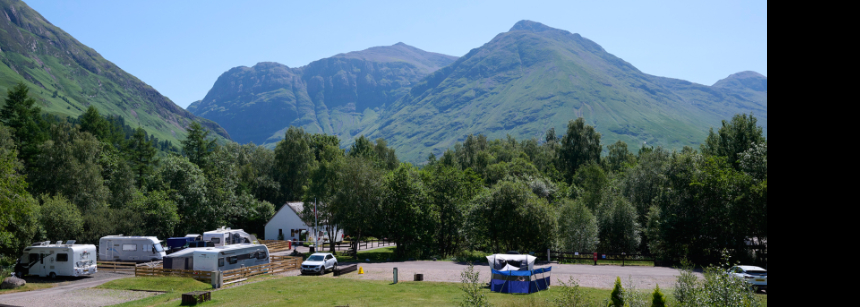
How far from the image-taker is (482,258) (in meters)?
44.2

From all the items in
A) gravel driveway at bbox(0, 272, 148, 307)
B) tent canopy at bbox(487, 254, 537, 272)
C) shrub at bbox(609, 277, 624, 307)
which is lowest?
gravel driveway at bbox(0, 272, 148, 307)

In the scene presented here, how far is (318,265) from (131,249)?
17.5 meters

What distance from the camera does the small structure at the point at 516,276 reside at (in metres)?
26.3

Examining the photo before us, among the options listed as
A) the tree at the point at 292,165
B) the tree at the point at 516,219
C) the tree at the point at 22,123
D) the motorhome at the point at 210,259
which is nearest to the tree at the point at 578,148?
the tree at the point at 516,219

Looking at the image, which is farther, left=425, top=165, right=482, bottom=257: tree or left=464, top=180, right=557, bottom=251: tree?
left=425, top=165, right=482, bottom=257: tree

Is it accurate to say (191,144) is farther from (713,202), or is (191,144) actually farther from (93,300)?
(713,202)

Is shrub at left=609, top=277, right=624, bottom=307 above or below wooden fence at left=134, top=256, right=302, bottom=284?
above

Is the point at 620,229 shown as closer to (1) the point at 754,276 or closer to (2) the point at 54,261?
(1) the point at 754,276

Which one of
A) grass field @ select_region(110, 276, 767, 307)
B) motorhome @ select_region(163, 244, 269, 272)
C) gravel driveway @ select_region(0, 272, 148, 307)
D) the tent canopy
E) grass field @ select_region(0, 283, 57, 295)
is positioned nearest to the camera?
grass field @ select_region(110, 276, 767, 307)

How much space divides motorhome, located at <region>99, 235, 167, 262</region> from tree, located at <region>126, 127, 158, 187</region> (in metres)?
30.8

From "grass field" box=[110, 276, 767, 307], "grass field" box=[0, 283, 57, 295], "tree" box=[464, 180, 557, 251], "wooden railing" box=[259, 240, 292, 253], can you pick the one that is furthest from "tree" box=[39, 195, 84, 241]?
"tree" box=[464, 180, 557, 251]

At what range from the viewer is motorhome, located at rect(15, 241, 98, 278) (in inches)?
1266

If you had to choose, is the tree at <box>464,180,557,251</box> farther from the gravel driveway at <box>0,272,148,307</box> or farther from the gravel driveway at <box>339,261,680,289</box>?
the gravel driveway at <box>0,272,148,307</box>
